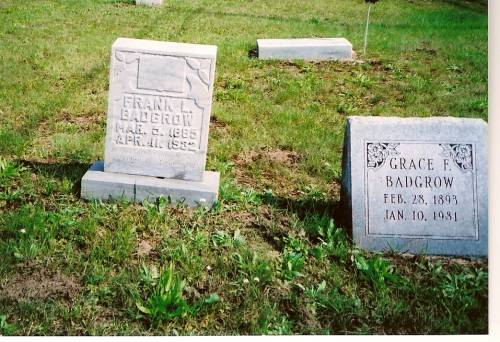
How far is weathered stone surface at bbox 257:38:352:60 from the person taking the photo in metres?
7.38

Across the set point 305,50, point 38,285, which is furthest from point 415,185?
point 305,50

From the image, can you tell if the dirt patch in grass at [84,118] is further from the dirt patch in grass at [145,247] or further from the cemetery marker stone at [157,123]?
the dirt patch in grass at [145,247]

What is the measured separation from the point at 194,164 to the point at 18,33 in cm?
564

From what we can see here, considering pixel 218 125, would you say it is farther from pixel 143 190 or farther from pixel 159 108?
pixel 143 190

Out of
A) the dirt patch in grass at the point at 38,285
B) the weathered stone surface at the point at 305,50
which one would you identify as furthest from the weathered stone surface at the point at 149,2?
→ the dirt patch in grass at the point at 38,285

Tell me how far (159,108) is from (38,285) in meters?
1.38

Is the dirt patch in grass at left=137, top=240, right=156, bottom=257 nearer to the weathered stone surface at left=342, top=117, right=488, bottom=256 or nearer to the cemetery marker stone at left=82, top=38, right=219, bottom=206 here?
the cemetery marker stone at left=82, top=38, right=219, bottom=206

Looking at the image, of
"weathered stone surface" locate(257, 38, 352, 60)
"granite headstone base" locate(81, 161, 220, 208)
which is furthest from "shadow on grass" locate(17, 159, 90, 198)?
"weathered stone surface" locate(257, 38, 352, 60)

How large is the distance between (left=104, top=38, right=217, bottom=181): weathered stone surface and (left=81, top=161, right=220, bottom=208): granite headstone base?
10 centimetres

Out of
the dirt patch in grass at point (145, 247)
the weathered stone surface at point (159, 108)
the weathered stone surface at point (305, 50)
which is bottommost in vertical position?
the dirt patch in grass at point (145, 247)

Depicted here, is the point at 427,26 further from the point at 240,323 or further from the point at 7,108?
the point at 240,323

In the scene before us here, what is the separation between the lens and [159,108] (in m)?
3.46

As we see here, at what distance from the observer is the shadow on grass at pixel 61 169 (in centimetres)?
379

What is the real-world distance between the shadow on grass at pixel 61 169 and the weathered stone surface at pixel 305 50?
406 centimetres
